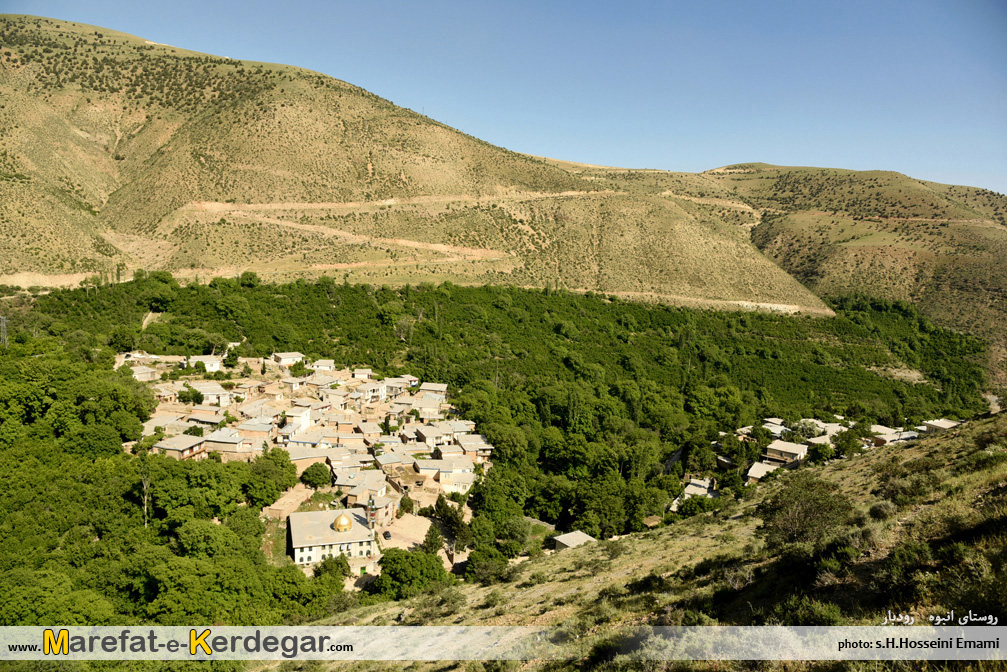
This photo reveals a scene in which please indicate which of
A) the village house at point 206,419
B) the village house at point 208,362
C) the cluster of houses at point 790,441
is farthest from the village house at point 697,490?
the village house at point 208,362

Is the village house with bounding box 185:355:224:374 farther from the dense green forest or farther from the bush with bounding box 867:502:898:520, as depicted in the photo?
the bush with bounding box 867:502:898:520

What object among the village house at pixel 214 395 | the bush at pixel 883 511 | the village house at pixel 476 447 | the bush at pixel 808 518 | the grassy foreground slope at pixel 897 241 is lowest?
the village house at pixel 476 447

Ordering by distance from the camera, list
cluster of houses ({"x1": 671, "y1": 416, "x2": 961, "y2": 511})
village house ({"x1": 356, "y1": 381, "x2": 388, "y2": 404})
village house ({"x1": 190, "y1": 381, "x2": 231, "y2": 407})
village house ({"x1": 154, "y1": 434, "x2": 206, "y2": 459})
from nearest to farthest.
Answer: village house ({"x1": 154, "y1": 434, "x2": 206, "y2": 459}), village house ({"x1": 190, "y1": 381, "x2": 231, "y2": 407}), cluster of houses ({"x1": 671, "y1": 416, "x2": 961, "y2": 511}), village house ({"x1": 356, "y1": 381, "x2": 388, "y2": 404})

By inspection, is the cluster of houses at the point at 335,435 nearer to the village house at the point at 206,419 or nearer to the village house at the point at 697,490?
the village house at the point at 206,419

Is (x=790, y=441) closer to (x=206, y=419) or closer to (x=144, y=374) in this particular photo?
(x=206, y=419)

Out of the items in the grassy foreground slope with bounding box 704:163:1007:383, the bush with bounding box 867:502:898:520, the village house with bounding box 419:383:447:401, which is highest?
the grassy foreground slope with bounding box 704:163:1007:383

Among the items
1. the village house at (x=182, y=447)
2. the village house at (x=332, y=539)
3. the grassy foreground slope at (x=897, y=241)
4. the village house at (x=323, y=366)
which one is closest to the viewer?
the village house at (x=332, y=539)

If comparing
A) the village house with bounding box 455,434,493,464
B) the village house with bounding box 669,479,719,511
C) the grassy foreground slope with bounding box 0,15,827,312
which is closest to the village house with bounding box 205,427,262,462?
the village house with bounding box 455,434,493,464
